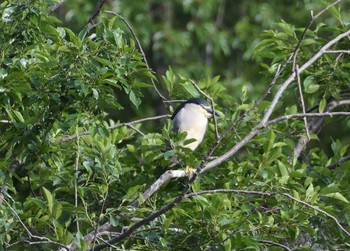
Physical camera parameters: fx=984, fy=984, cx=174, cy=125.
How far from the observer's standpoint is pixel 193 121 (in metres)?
5.36

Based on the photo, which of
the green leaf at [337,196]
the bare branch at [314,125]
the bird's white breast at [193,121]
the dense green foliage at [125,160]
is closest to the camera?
the dense green foliage at [125,160]

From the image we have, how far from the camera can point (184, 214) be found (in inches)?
172

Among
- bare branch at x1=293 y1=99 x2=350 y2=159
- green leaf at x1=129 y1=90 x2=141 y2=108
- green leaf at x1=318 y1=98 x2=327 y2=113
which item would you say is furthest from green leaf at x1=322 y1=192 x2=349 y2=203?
green leaf at x1=129 y1=90 x2=141 y2=108

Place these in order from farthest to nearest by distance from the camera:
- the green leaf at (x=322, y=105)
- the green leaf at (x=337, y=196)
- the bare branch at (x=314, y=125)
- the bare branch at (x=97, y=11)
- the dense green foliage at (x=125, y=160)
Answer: the bare branch at (x=314, y=125)
the green leaf at (x=322, y=105)
the bare branch at (x=97, y=11)
the green leaf at (x=337, y=196)
the dense green foliage at (x=125, y=160)

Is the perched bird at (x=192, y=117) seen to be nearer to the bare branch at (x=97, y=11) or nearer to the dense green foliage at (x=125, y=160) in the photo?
the dense green foliage at (x=125, y=160)

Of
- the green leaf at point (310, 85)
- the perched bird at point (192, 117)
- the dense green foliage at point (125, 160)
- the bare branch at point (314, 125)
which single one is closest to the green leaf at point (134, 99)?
the dense green foliage at point (125, 160)

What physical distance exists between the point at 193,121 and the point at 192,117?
0.07 feet

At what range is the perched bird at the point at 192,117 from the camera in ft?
17.4

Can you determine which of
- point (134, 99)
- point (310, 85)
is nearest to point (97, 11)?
point (134, 99)

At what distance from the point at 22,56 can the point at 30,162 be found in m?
0.48

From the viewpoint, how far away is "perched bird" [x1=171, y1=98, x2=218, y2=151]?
530cm

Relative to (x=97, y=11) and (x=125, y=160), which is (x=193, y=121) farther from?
(x=97, y=11)

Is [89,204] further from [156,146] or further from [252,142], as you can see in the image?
[252,142]

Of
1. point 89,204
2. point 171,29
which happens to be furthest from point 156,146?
point 171,29
